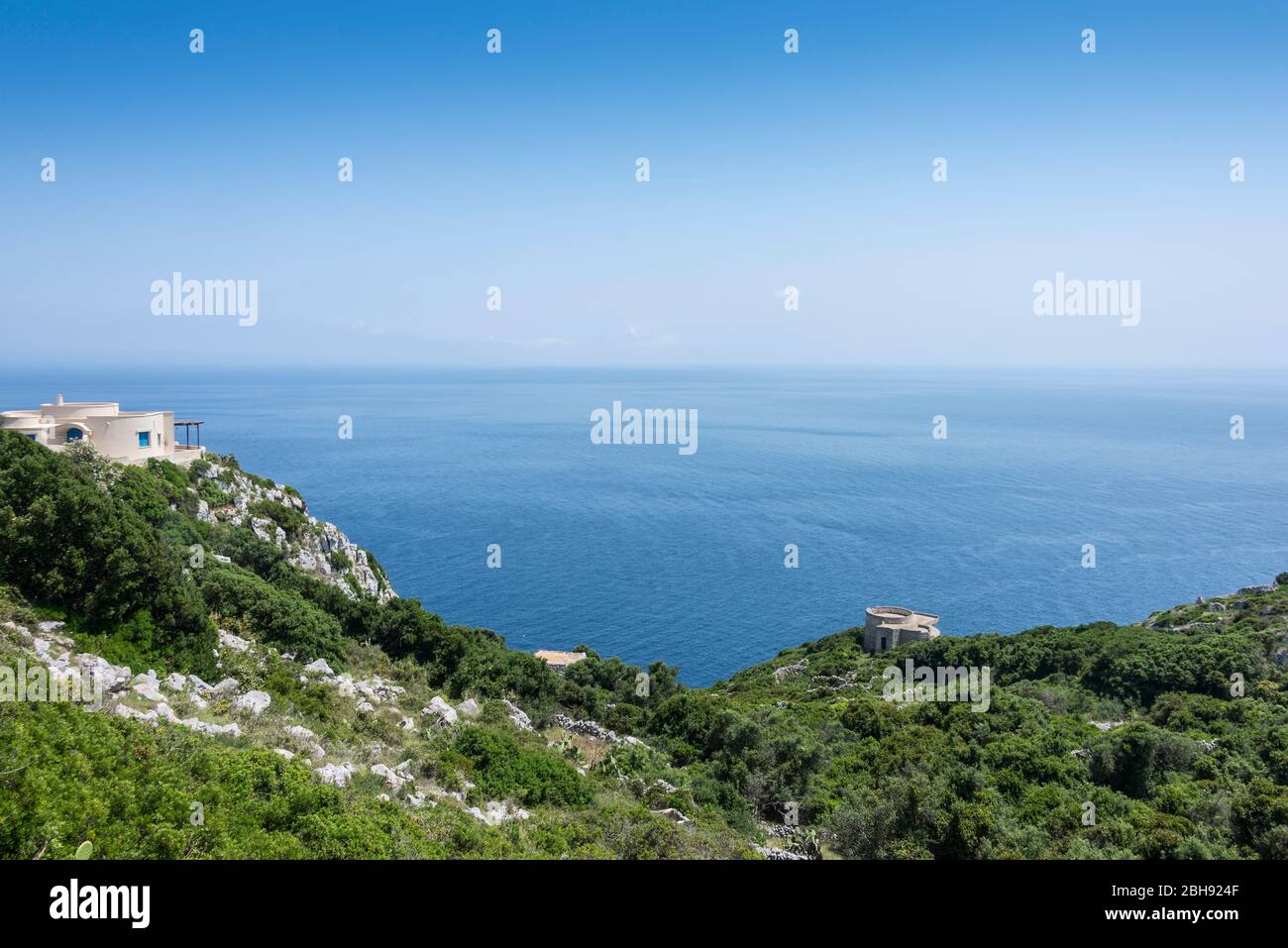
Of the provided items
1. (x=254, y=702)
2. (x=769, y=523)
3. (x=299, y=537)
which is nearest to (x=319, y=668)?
(x=254, y=702)

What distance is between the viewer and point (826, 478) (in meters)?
105

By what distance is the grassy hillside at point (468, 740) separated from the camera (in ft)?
33.5

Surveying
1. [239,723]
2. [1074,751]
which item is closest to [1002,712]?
[1074,751]

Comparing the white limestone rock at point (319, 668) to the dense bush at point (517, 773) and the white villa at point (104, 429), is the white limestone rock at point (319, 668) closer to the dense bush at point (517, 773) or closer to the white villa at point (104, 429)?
the dense bush at point (517, 773)

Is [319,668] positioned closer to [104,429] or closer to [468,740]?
[468,740]

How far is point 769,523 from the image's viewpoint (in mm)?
81812

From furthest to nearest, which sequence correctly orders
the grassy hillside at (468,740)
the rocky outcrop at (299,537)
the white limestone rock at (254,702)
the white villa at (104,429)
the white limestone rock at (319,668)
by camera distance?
the white villa at (104,429) < the rocky outcrop at (299,537) < the white limestone rock at (319,668) < the white limestone rock at (254,702) < the grassy hillside at (468,740)

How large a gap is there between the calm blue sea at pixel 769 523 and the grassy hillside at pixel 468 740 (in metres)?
22.2

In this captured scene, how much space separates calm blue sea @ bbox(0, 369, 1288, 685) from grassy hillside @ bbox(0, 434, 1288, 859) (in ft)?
73.0

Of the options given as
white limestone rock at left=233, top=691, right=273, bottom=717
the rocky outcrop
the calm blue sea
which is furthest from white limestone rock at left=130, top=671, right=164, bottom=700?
the calm blue sea

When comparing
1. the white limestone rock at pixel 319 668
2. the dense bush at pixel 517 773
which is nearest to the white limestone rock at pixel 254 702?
the white limestone rock at pixel 319 668

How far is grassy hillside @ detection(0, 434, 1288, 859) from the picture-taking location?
402 inches
